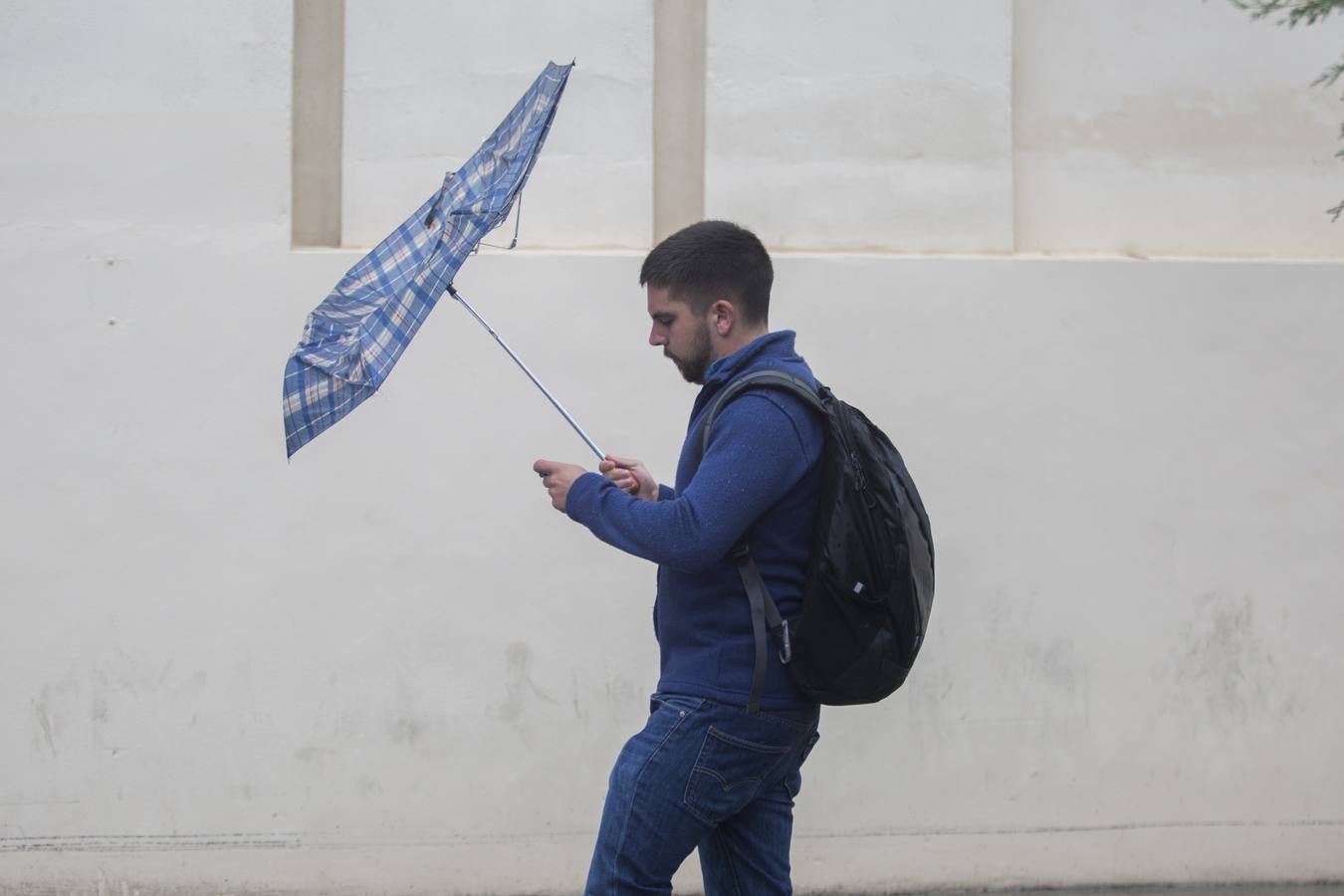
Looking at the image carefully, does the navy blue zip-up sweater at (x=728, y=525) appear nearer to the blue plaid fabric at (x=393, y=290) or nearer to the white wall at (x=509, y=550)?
the blue plaid fabric at (x=393, y=290)

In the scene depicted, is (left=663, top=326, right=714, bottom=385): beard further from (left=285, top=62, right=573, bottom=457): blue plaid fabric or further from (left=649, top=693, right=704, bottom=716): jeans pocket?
(left=649, top=693, right=704, bottom=716): jeans pocket

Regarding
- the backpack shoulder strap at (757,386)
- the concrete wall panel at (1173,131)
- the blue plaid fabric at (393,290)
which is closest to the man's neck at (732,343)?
the backpack shoulder strap at (757,386)

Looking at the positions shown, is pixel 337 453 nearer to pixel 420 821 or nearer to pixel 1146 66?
pixel 420 821

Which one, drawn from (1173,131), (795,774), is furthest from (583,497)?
(1173,131)

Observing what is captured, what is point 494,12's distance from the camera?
17.0 ft

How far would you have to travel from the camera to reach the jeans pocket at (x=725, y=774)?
2971 millimetres

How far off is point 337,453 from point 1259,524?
3199mm

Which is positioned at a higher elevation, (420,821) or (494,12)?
(494,12)

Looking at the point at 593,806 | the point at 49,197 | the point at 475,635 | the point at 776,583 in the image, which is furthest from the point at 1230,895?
the point at 49,197

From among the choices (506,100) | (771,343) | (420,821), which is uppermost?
(506,100)

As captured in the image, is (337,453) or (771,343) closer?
(771,343)

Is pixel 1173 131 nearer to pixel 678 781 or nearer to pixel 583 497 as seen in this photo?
pixel 583 497

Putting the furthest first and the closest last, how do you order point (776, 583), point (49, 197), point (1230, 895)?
point (1230, 895), point (49, 197), point (776, 583)

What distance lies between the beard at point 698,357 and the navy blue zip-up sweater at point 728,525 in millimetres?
59
